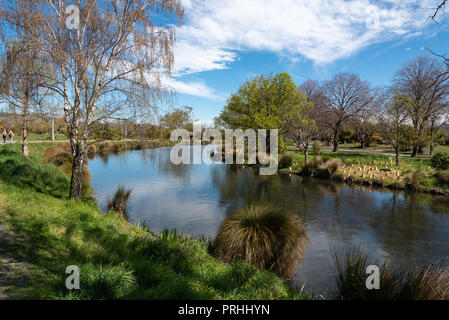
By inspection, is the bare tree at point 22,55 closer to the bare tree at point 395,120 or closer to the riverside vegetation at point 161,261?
the riverside vegetation at point 161,261

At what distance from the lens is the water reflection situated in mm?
7879

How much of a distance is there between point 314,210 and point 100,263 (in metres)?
10.4

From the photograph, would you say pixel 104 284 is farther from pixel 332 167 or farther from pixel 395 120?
pixel 395 120

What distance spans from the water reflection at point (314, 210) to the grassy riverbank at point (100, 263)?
1989 millimetres

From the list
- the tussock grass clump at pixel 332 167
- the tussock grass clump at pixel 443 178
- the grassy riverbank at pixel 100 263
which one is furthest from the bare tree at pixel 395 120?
the grassy riverbank at pixel 100 263

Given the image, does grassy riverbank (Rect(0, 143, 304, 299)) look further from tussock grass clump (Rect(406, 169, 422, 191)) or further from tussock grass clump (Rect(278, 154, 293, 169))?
tussock grass clump (Rect(278, 154, 293, 169))

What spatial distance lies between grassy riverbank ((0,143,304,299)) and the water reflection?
1989 mm

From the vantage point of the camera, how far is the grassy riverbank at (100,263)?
363cm

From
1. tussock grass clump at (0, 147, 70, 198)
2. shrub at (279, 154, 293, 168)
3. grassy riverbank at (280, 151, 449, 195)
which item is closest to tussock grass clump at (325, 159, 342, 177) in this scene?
grassy riverbank at (280, 151, 449, 195)

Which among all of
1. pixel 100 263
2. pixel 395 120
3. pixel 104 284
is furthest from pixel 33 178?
pixel 395 120

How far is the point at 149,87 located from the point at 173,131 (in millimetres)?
1783
